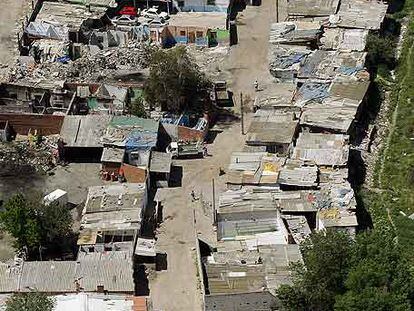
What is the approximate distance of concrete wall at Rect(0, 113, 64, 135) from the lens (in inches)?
1816

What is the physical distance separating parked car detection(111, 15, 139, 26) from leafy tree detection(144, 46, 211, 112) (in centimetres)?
869

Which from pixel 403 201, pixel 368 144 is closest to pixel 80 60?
pixel 368 144

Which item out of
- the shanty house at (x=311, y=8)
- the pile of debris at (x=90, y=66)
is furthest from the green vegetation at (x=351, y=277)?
the shanty house at (x=311, y=8)

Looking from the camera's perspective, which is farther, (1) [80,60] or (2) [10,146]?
(1) [80,60]

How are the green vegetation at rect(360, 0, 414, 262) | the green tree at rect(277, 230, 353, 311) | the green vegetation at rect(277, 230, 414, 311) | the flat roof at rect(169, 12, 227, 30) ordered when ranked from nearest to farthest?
the green vegetation at rect(277, 230, 414, 311) < the green tree at rect(277, 230, 353, 311) < the green vegetation at rect(360, 0, 414, 262) < the flat roof at rect(169, 12, 227, 30)

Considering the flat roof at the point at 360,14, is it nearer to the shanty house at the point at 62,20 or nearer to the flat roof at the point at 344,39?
the flat roof at the point at 344,39

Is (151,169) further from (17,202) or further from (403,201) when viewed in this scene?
(403,201)

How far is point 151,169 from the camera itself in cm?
4319

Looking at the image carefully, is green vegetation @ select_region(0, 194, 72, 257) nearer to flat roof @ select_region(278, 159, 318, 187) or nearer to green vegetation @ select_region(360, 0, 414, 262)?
flat roof @ select_region(278, 159, 318, 187)

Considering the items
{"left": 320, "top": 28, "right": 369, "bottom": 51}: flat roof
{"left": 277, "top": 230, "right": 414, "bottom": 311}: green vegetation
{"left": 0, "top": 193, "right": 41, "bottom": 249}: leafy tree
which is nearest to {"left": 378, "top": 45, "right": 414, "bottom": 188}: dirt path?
{"left": 320, "top": 28, "right": 369, "bottom": 51}: flat roof

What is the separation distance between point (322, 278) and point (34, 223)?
11.5 meters

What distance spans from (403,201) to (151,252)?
11.8 m

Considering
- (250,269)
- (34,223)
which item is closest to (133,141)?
(34,223)

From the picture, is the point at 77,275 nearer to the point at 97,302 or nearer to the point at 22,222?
the point at 97,302
